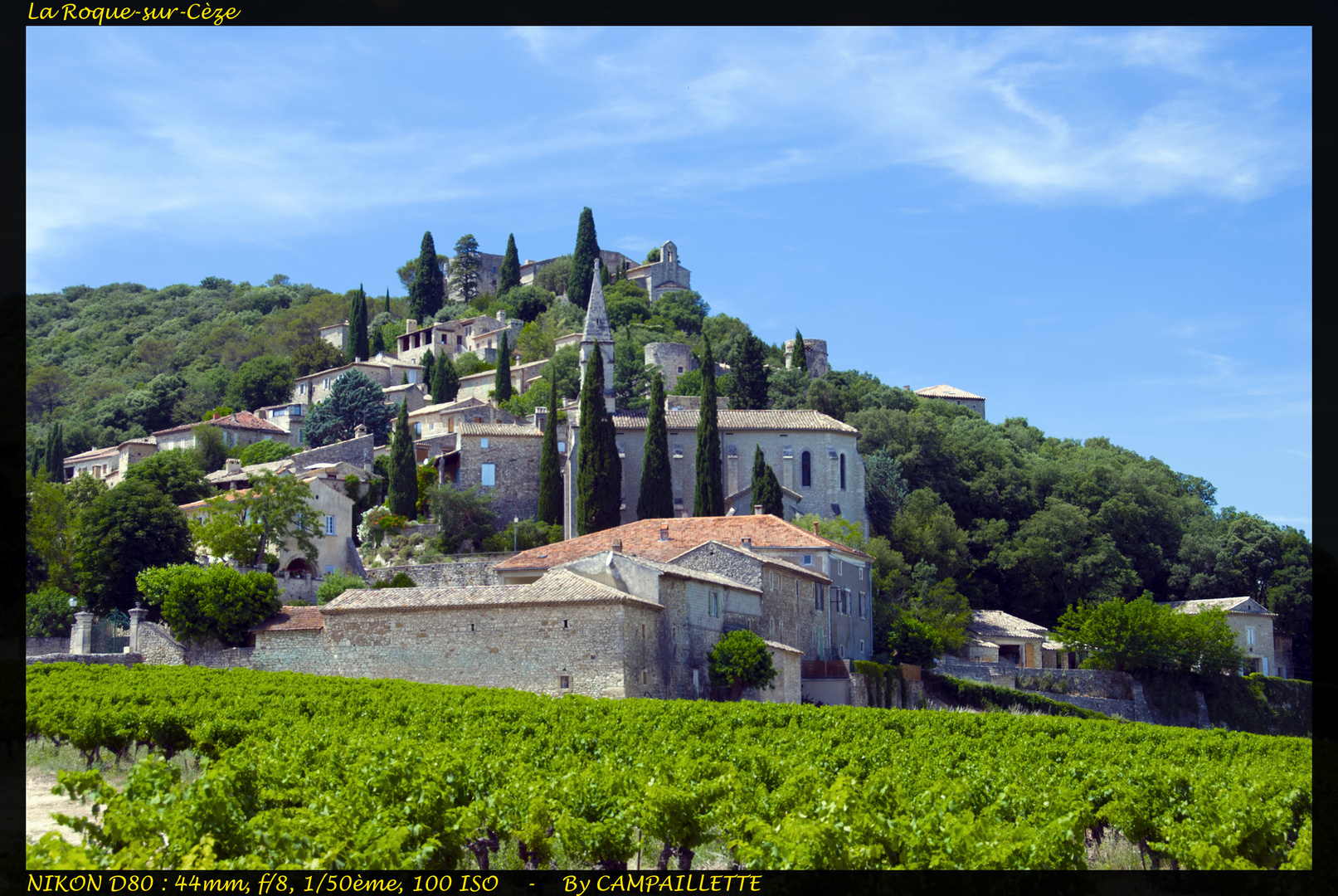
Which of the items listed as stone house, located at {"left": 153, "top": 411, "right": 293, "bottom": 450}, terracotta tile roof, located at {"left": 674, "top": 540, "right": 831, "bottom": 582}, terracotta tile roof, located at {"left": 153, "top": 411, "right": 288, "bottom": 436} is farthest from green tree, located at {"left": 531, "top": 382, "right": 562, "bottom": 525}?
terracotta tile roof, located at {"left": 153, "top": 411, "right": 288, "bottom": 436}

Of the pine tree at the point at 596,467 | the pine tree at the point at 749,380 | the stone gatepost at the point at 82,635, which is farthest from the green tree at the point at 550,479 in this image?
the stone gatepost at the point at 82,635

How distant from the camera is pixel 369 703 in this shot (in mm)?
27641

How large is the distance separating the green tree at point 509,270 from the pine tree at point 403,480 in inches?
1992

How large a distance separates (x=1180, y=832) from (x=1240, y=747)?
14.4m

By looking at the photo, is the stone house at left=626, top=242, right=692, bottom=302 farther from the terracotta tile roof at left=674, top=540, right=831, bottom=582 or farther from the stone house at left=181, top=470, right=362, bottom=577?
the terracotta tile roof at left=674, top=540, right=831, bottom=582

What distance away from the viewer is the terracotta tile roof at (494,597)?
35781 mm

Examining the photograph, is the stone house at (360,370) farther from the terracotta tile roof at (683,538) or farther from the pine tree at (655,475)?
the terracotta tile roof at (683,538)

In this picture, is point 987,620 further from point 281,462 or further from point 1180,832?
point 1180,832

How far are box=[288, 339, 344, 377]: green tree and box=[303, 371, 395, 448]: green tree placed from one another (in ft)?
52.7

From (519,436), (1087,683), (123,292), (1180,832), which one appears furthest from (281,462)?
(123,292)

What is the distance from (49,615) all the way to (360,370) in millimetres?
42414

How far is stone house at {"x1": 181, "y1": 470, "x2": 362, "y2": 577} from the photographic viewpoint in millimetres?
54875
